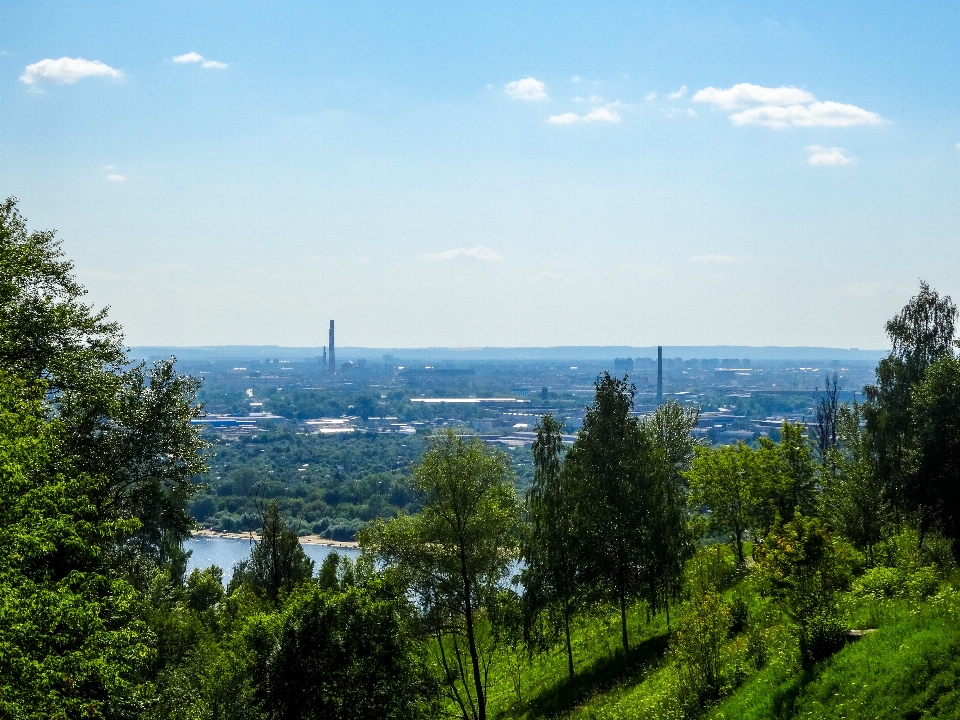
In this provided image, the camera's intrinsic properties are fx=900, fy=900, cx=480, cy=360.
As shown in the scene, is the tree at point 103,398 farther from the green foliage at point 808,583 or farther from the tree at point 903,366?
the tree at point 903,366

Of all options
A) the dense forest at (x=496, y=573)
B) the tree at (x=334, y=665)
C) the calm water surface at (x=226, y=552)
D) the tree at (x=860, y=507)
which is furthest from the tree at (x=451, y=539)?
the calm water surface at (x=226, y=552)

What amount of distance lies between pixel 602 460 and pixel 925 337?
76.3ft

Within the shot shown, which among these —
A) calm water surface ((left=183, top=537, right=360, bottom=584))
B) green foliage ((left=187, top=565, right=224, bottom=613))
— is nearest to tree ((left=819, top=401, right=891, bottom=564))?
green foliage ((left=187, top=565, right=224, bottom=613))

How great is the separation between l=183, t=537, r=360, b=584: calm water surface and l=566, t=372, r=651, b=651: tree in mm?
71207

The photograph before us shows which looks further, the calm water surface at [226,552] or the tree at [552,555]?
the calm water surface at [226,552]

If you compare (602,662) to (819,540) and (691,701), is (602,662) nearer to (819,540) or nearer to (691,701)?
(691,701)

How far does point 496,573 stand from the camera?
82.0ft

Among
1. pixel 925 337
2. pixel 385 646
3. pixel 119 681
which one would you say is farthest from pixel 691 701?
pixel 925 337

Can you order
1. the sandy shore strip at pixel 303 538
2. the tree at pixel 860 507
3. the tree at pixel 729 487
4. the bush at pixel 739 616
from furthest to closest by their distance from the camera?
the sandy shore strip at pixel 303 538
the tree at pixel 729 487
the tree at pixel 860 507
the bush at pixel 739 616

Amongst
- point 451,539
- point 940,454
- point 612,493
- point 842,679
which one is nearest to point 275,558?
point 451,539

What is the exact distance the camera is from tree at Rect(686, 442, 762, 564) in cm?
3167

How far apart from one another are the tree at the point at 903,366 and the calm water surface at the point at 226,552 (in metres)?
64.7

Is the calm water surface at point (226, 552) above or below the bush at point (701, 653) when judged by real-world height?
below

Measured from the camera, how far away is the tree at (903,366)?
33938mm
